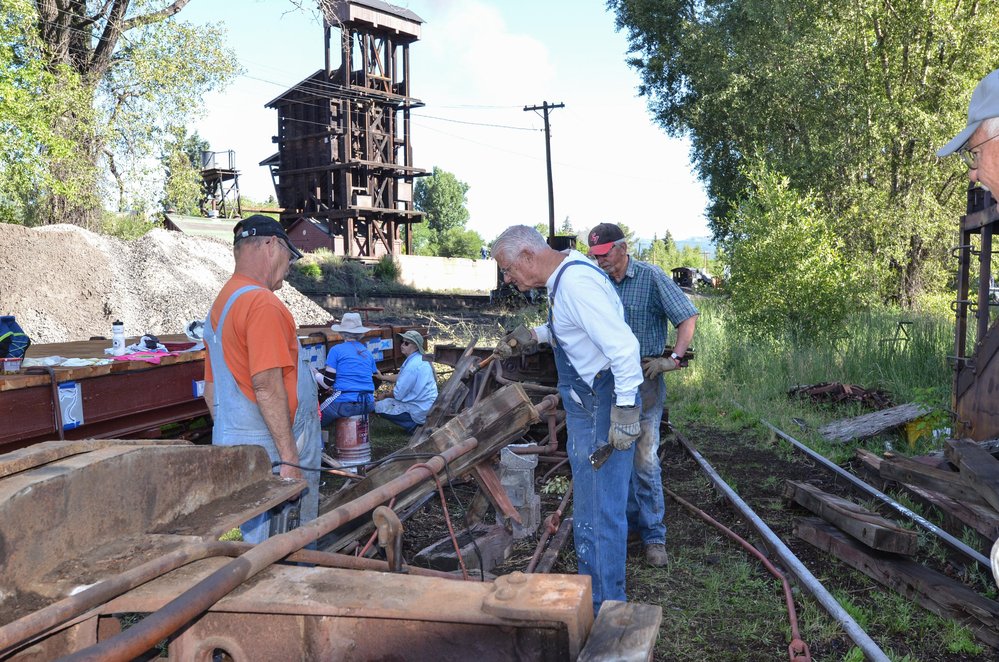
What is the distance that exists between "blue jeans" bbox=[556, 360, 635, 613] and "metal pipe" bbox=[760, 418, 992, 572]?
2.13 metres

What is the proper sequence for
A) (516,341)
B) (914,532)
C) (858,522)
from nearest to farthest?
(914,532), (858,522), (516,341)

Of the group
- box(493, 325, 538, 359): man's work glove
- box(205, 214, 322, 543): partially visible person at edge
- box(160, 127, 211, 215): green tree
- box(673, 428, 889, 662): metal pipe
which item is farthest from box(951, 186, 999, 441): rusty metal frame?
box(160, 127, 211, 215): green tree

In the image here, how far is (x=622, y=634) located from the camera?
5.95 ft

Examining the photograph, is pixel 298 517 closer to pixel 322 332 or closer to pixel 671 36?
pixel 322 332

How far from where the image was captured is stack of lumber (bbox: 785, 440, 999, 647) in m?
4.17

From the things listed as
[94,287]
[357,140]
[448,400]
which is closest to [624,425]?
[448,400]

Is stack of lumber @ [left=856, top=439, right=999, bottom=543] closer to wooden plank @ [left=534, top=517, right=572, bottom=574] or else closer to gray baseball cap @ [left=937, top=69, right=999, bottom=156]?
wooden plank @ [left=534, top=517, right=572, bottom=574]

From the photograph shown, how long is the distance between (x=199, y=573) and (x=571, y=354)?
222 cm

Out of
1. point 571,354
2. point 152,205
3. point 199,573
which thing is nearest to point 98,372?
point 571,354

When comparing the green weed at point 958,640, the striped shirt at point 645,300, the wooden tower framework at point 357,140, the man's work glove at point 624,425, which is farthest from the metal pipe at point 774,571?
the wooden tower framework at point 357,140

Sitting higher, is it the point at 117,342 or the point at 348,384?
the point at 117,342

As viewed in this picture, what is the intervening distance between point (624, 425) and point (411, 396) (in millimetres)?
5162

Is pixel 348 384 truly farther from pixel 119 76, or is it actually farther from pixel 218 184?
pixel 218 184

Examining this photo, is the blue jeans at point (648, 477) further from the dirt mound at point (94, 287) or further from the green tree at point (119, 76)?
the green tree at point (119, 76)
